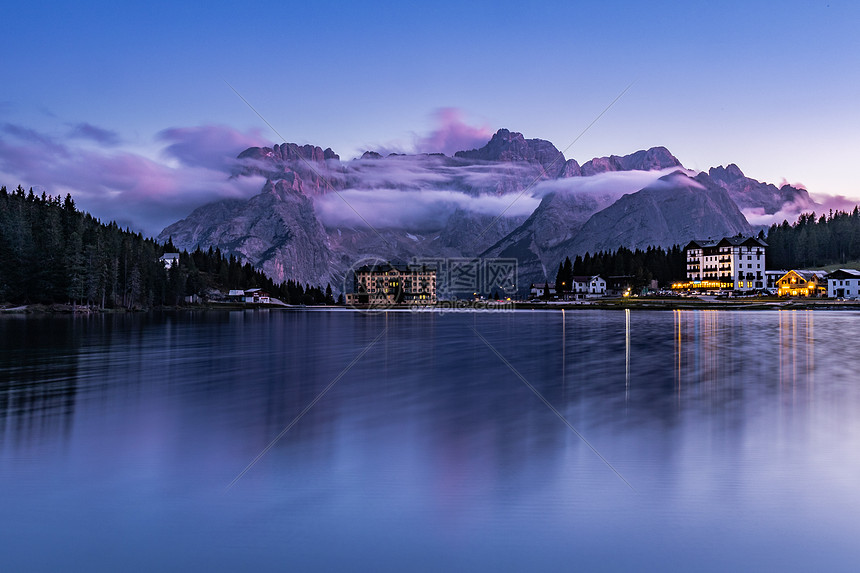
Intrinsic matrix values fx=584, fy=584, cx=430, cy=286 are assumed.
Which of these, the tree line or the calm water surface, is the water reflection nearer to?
the calm water surface

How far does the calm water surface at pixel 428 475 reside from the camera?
877cm

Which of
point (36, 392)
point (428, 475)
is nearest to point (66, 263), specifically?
point (36, 392)

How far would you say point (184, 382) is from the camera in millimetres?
27312

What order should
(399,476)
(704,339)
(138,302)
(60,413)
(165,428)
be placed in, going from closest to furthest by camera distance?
1. (399,476)
2. (165,428)
3. (60,413)
4. (704,339)
5. (138,302)

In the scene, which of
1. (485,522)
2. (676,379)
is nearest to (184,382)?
(485,522)

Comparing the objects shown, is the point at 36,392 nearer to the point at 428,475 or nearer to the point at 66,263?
the point at 428,475

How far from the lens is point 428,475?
12430mm

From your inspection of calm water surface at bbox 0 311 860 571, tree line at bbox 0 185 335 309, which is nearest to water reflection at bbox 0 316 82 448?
calm water surface at bbox 0 311 860 571

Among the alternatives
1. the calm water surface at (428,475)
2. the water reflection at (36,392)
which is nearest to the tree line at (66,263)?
the water reflection at (36,392)

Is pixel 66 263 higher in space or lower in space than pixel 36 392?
higher

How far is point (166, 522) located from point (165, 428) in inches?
328

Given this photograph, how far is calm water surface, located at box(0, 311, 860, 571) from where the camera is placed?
8766 mm

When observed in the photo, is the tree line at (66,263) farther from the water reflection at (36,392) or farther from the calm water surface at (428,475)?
the calm water surface at (428,475)

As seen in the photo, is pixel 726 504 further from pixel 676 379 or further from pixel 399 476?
pixel 676 379
